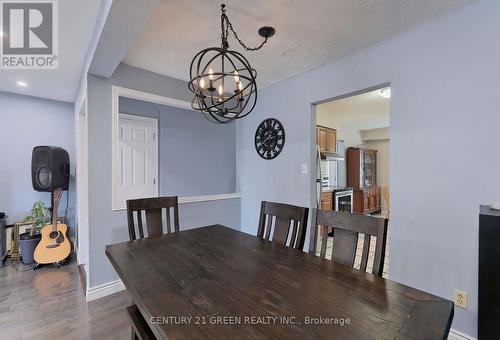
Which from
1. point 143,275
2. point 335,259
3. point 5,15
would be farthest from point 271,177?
point 5,15

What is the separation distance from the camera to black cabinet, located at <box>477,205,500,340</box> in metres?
1.30

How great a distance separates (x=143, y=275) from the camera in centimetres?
113

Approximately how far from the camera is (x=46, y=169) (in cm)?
318

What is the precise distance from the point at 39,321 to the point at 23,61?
8.09 ft

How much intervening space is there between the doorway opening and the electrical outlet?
6.77 feet

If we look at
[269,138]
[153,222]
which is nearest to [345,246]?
[153,222]

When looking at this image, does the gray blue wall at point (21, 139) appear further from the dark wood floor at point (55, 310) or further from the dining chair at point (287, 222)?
the dining chair at point (287, 222)

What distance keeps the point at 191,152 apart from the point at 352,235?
2.79m

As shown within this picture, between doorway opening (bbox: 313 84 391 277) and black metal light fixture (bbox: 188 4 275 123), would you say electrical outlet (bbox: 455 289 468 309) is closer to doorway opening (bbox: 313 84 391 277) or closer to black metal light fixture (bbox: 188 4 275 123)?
black metal light fixture (bbox: 188 4 275 123)

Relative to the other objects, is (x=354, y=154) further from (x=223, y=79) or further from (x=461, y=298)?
(x=223, y=79)

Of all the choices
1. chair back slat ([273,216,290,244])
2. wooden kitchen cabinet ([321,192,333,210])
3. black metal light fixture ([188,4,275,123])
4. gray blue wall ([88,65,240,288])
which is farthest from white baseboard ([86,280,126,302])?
wooden kitchen cabinet ([321,192,333,210])

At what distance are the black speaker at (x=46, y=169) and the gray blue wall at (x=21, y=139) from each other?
1.31ft

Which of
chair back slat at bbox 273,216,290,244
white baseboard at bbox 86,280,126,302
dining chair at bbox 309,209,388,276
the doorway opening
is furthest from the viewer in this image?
the doorway opening

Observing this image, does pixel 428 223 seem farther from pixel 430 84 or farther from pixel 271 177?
pixel 271 177
